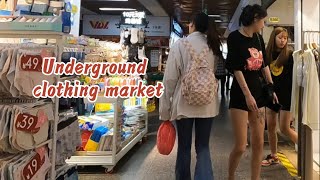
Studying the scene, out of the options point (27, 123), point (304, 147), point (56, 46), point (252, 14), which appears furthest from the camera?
point (304, 147)

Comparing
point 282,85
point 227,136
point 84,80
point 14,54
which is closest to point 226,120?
point 227,136

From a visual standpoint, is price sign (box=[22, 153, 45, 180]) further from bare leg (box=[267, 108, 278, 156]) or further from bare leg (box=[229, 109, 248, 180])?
bare leg (box=[267, 108, 278, 156])

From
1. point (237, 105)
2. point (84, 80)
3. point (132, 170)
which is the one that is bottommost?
point (132, 170)

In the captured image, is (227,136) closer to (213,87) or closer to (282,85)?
(282,85)

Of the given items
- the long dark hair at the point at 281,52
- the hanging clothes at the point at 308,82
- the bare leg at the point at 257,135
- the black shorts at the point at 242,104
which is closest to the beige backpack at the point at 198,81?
the black shorts at the point at 242,104

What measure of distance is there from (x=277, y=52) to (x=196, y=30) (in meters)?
1.65

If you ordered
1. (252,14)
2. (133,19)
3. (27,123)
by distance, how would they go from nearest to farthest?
(27,123) < (252,14) < (133,19)

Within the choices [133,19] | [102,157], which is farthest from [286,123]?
[133,19]

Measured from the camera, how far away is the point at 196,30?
9.16ft

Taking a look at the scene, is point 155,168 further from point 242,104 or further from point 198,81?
point 198,81

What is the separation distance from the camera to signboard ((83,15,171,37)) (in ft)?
42.8

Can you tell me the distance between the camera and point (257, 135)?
2.85 metres

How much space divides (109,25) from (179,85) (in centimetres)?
1105

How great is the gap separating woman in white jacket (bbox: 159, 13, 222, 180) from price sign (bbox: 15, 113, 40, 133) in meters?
1.05
